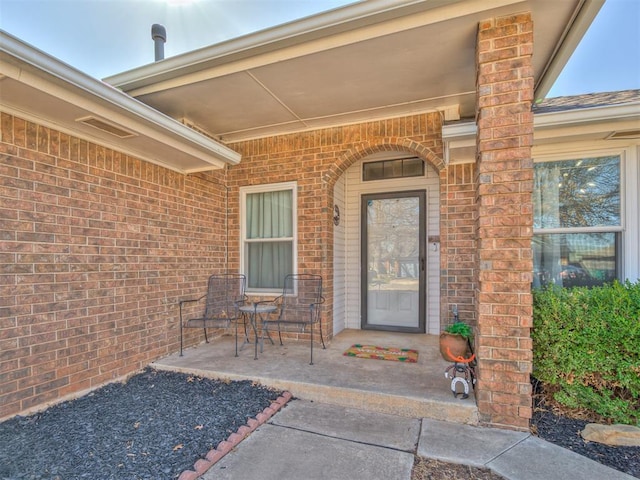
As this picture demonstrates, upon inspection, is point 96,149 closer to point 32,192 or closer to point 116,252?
point 32,192

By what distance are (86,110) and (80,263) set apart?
130cm

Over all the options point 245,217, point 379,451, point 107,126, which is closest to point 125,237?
point 107,126

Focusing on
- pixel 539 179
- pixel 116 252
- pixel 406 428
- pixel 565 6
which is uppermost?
pixel 565 6

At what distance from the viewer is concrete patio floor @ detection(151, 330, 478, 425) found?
8.57 ft

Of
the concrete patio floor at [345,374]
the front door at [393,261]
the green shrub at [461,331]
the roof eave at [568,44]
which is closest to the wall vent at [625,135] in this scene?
the roof eave at [568,44]

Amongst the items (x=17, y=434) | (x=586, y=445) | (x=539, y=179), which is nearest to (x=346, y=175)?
(x=539, y=179)

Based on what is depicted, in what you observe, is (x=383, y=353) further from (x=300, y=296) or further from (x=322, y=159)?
(x=322, y=159)

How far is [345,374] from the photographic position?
315 centimetres

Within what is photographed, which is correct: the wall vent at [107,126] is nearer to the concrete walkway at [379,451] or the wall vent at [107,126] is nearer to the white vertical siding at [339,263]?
the white vertical siding at [339,263]

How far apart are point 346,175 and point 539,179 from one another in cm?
260

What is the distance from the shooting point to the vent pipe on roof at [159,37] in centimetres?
393

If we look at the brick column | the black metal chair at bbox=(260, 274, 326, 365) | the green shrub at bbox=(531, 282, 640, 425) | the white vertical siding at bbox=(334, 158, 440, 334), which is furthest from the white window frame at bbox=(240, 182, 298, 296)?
the green shrub at bbox=(531, 282, 640, 425)

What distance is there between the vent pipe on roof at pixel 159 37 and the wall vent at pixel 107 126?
153cm

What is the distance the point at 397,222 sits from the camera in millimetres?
5062
